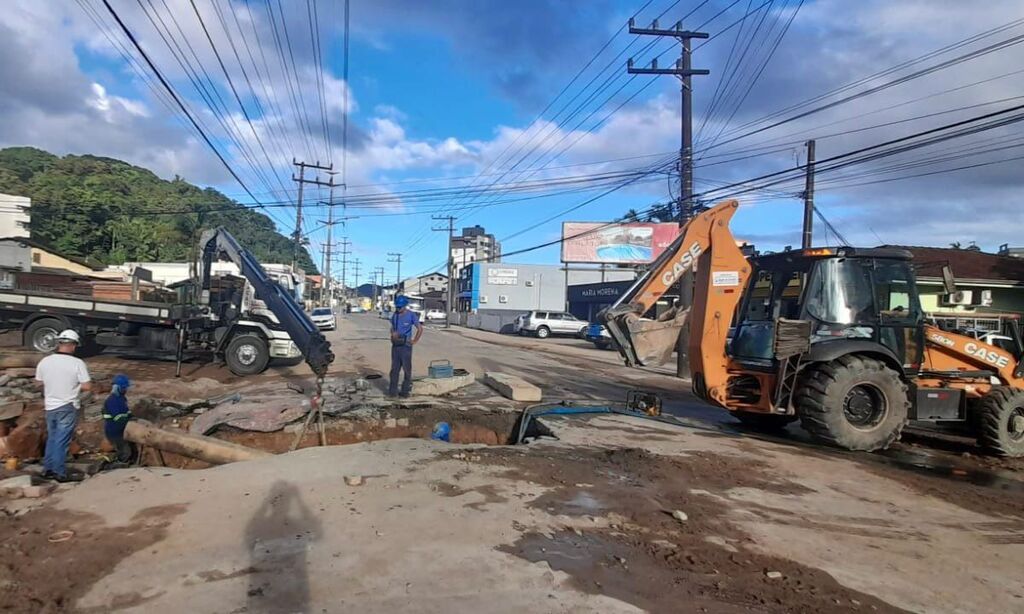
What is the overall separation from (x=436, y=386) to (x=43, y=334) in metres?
10.2

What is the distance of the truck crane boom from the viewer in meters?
10.4

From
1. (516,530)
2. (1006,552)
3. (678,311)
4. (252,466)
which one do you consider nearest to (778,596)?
(516,530)

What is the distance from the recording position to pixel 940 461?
8.52 metres

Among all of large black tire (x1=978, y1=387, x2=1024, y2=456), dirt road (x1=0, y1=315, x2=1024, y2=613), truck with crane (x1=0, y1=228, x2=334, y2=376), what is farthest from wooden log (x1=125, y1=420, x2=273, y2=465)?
large black tire (x1=978, y1=387, x2=1024, y2=456)

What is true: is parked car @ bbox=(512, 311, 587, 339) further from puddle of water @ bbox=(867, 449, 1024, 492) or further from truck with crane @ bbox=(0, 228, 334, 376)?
puddle of water @ bbox=(867, 449, 1024, 492)

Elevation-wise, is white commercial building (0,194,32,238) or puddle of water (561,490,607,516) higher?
white commercial building (0,194,32,238)

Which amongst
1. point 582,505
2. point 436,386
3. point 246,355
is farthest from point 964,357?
point 246,355

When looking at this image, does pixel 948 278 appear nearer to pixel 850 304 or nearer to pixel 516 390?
pixel 850 304

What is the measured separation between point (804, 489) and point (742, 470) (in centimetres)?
77

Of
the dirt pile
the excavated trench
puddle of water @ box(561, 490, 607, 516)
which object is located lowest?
the excavated trench

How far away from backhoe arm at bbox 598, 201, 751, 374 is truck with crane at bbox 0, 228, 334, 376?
8847 millimetres

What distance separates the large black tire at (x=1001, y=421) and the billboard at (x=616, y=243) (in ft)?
141

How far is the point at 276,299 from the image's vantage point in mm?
12047

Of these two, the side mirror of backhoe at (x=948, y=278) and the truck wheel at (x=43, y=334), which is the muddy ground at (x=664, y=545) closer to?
the side mirror of backhoe at (x=948, y=278)
